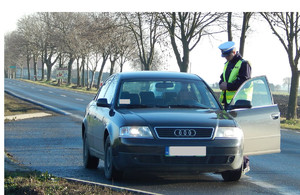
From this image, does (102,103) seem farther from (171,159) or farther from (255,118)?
(255,118)

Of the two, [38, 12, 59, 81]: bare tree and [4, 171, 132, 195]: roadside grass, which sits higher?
[38, 12, 59, 81]: bare tree

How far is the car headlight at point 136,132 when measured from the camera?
286 inches

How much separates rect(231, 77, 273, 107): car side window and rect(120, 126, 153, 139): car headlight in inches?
72.3

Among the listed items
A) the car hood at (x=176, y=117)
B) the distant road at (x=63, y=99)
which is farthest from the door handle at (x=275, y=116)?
the distant road at (x=63, y=99)

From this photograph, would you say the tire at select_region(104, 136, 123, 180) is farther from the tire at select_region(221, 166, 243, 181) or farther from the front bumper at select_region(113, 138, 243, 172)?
the tire at select_region(221, 166, 243, 181)

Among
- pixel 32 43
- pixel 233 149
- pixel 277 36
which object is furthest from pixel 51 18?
pixel 233 149

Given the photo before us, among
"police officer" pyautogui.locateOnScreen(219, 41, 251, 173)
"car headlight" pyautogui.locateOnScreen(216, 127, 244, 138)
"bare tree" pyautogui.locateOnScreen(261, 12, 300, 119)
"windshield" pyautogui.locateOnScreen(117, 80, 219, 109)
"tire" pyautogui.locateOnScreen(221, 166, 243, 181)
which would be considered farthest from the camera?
"bare tree" pyautogui.locateOnScreen(261, 12, 300, 119)

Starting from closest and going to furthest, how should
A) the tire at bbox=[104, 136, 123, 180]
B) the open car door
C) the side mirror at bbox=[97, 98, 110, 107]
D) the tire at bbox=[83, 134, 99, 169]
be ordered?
the tire at bbox=[104, 136, 123, 180] → the open car door → the side mirror at bbox=[97, 98, 110, 107] → the tire at bbox=[83, 134, 99, 169]

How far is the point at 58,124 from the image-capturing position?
65.8ft

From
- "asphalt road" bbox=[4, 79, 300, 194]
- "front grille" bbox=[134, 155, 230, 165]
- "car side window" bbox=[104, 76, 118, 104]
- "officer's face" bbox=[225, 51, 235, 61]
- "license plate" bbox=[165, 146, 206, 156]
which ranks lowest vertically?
"asphalt road" bbox=[4, 79, 300, 194]

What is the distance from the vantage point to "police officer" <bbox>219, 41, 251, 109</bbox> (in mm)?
9203

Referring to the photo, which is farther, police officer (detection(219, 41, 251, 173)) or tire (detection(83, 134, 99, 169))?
tire (detection(83, 134, 99, 169))

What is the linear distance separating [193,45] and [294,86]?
39.1 feet

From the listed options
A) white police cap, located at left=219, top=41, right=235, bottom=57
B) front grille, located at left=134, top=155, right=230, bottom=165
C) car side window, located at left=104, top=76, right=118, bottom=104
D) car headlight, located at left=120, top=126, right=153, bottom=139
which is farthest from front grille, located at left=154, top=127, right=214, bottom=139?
white police cap, located at left=219, top=41, right=235, bottom=57
